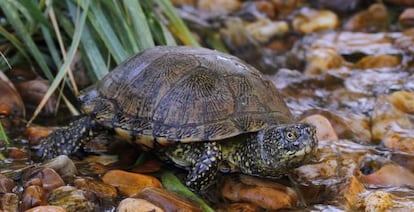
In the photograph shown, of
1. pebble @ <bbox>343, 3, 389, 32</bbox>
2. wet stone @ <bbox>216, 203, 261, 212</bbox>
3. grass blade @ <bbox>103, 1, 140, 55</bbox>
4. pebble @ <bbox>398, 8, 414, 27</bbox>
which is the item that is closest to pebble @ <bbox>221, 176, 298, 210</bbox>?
wet stone @ <bbox>216, 203, 261, 212</bbox>

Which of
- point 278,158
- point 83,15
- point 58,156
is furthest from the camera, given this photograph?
point 83,15

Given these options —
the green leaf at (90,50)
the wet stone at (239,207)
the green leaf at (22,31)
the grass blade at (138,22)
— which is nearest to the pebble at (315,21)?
the grass blade at (138,22)

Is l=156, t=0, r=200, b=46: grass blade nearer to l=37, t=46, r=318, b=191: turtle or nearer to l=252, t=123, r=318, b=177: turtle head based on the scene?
l=37, t=46, r=318, b=191: turtle

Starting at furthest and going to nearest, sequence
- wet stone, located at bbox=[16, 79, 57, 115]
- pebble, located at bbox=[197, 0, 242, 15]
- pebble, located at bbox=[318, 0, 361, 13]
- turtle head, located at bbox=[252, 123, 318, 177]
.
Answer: pebble, located at bbox=[318, 0, 361, 13] < pebble, located at bbox=[197, 0, 242, 15] < wet stone, located at bbox=[16, 79, 57, 115] < turtle head, located at bbox=[252, 123, 318, 177]

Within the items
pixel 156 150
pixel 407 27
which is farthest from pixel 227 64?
pixel 407 27

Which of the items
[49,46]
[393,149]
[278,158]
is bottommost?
[393,149]

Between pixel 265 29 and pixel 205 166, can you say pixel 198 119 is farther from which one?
pixel 265 29

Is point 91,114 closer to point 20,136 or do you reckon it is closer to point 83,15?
point 20,136

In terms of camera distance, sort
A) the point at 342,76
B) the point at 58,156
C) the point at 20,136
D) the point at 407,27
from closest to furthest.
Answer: the point at 58,156
the point at 20,136
the point at 342,76
the point at 407,27
